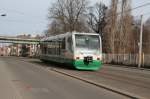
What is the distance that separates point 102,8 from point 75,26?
457 inches

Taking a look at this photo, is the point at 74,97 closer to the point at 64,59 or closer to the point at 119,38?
the point at 64,59

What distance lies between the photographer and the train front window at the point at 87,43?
3650 cm

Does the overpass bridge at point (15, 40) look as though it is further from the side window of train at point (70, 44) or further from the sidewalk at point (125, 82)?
the sidewalk at point (125, 82)

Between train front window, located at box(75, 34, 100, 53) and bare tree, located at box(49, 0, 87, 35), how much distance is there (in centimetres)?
5786

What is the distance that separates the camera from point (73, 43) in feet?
120

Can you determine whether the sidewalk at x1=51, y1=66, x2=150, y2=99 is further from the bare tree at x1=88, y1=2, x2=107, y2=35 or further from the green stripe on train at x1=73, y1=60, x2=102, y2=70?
the bare tree at x1=88, y1=2, x2=107, y2=35

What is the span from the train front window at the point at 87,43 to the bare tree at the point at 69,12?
5786 centimetres

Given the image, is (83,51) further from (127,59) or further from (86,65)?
(127,59)

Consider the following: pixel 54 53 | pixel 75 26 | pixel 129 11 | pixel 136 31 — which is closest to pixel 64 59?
pixel 54 53

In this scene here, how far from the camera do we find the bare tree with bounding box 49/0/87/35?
95188 millimetres

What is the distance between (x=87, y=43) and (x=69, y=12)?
59.3m

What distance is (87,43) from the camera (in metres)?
36.7

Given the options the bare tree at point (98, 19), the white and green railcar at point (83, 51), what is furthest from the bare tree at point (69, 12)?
the white and green railcar at point (83, 51)

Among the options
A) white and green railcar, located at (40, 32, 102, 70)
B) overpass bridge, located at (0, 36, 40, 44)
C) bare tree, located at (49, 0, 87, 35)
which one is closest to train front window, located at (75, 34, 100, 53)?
white and green railcar, located at (40, 32, 102, 70)
